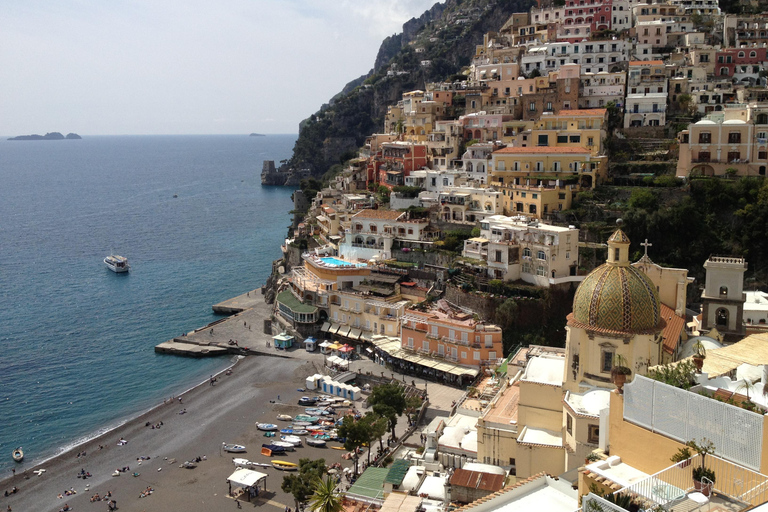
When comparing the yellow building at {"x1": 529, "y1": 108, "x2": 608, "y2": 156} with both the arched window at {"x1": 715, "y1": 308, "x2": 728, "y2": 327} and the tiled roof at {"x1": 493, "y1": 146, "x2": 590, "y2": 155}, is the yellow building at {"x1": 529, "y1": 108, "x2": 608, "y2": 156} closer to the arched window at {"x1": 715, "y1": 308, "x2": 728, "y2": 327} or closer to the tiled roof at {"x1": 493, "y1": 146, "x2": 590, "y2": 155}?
the tiled roof at {"x1": 493, "y1": 146, "x2": 590, "y2": 155}

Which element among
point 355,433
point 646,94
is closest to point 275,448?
point 355,433

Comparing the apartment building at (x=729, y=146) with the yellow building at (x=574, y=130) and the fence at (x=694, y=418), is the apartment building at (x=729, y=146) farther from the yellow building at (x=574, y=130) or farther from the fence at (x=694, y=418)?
the fence at (x=694, y=418)

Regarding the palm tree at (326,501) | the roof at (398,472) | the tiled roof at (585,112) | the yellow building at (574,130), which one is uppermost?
the tiled roof at (585,112)

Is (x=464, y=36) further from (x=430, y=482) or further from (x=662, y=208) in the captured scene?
(x=430, y=482)

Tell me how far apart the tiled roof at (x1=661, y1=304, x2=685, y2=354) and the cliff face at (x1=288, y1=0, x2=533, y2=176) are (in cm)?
7984

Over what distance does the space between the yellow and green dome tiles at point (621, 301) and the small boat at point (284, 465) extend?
1963 centimetres

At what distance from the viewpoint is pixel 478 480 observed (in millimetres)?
25594

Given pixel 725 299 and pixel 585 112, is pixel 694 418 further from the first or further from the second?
pixel 585 112

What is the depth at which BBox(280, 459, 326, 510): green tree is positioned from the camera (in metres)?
30.5

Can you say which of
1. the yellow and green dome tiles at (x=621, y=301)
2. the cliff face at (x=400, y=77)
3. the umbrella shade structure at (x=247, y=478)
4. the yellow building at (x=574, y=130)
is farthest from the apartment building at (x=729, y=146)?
the cliff face at (x=400, y=77)

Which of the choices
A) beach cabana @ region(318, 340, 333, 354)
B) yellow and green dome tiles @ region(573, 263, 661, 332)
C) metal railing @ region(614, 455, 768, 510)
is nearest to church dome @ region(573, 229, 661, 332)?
yellow and green dome tiles @ region(573, 263, 661, 332)

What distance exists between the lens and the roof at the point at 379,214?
5955cm

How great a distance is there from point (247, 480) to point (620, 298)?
20704 millimetres

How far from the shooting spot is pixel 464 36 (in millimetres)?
119562
